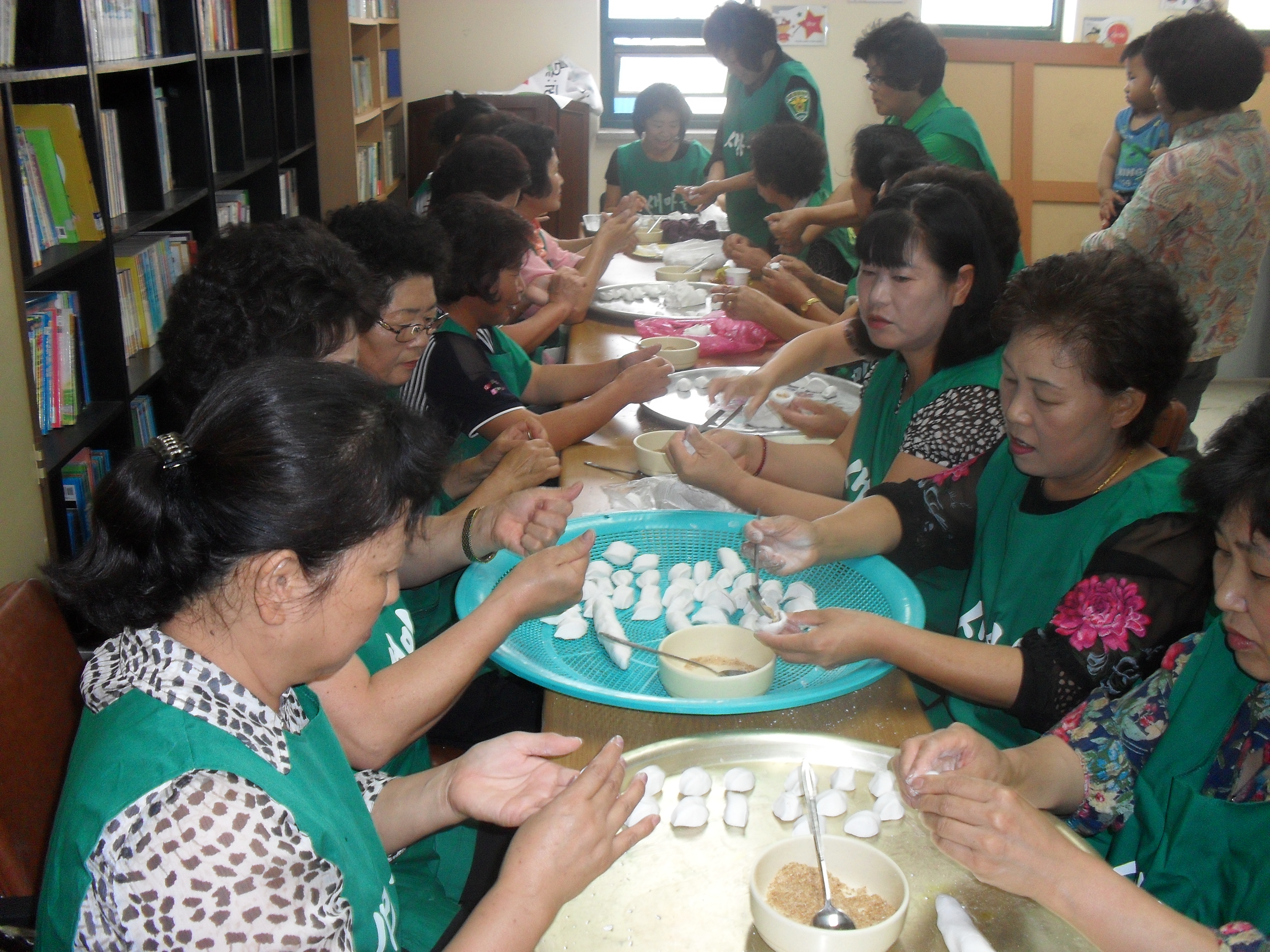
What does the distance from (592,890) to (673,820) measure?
4.8 inches

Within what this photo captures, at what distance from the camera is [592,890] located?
2.93ft

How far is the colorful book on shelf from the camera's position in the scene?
7.69ft

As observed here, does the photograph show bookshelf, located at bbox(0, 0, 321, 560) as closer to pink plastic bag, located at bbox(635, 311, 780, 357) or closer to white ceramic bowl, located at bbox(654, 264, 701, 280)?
pink plastic bag, located at bbox(635, 311, 780, 357)

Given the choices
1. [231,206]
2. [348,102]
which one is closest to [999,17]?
[348,102]

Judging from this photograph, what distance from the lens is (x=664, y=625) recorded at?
1.38 meters

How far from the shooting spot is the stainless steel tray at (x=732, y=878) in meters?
0.84

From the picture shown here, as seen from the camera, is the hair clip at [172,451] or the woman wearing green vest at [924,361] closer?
the hair clip at [172,451]

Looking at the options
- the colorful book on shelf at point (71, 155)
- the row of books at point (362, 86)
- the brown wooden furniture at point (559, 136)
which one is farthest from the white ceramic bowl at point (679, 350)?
the brown wooden furniture at point (559, 136)

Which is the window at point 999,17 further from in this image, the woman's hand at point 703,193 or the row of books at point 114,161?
the row of books at point 114,161

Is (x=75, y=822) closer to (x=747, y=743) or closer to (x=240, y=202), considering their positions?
(x=747, y=743)

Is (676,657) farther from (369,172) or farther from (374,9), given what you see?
(374,9)

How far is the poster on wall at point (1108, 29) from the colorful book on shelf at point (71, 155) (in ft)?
18.9

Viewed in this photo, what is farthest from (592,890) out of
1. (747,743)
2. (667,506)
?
(667,506)

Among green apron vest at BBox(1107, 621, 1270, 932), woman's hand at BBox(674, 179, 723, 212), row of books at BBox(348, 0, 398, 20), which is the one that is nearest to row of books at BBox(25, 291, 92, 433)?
green apron vest at BBox(1107, 621, 1270, 932)
